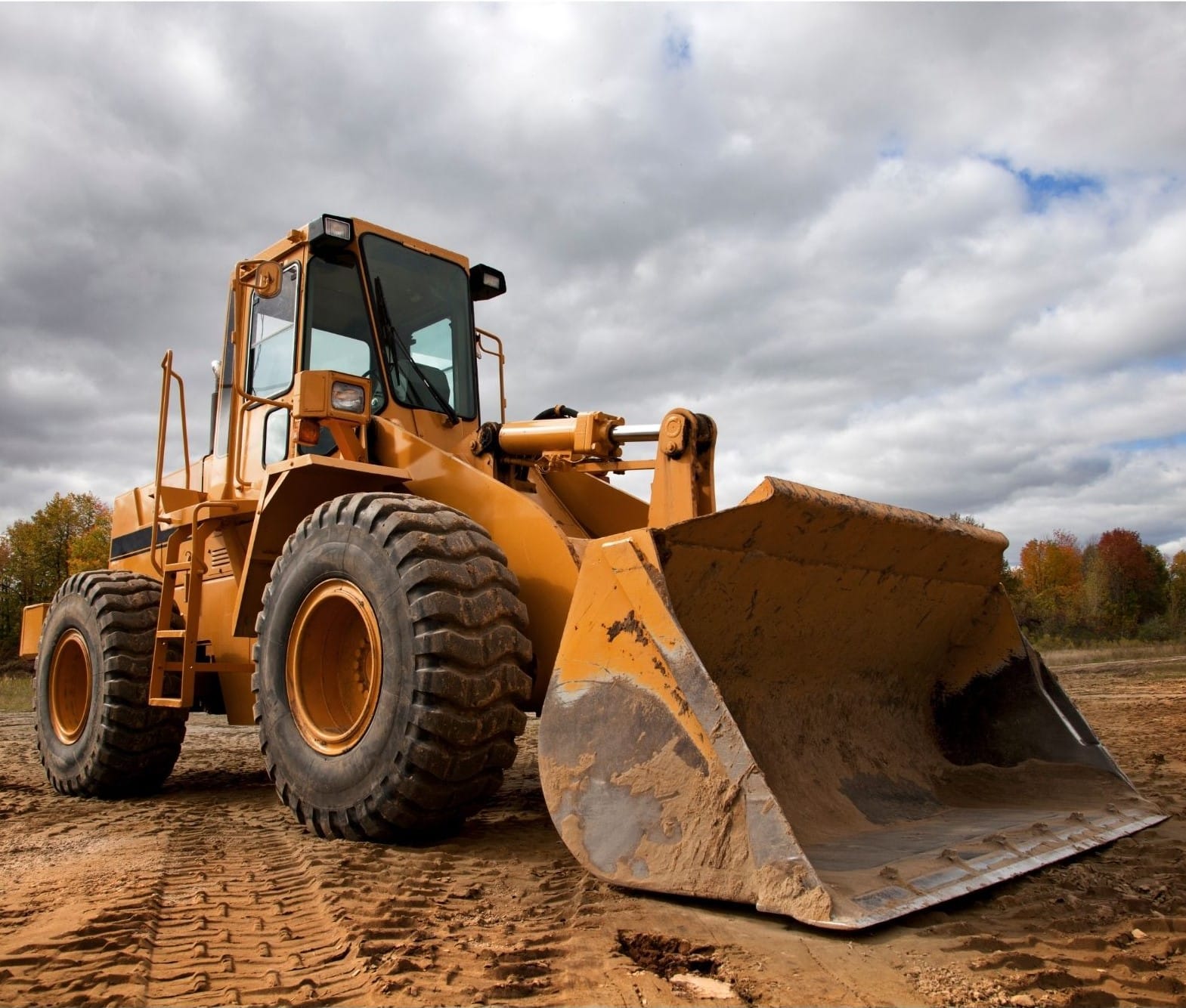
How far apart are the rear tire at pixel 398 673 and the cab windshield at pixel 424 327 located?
151cm

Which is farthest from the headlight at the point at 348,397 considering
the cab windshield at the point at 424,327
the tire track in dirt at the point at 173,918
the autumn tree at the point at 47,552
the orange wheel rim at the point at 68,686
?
the autumn tree at the point at 47,552

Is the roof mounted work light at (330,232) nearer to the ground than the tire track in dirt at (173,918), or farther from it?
farther from it

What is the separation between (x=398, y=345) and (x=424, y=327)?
0.40m

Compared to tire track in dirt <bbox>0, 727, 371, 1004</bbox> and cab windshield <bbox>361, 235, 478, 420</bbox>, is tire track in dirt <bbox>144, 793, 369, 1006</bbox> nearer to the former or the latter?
tire track in dirt <bbox>0, 727, 371, 1004</bbox>

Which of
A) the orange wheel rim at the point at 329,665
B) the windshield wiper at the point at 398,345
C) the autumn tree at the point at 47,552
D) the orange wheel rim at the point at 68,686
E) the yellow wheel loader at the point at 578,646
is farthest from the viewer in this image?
the autumn tree at the point at 47,552

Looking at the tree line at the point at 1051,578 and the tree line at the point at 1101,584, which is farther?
the tree line at the point at 1101,584

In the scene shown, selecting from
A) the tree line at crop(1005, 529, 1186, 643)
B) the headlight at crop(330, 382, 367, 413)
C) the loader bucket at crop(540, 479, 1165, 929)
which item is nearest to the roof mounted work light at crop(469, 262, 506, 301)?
the headlight at crop(330, 382, 367, 413)

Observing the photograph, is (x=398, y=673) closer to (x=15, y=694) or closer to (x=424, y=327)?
(x=424, y=327)

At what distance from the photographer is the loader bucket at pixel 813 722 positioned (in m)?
2.77

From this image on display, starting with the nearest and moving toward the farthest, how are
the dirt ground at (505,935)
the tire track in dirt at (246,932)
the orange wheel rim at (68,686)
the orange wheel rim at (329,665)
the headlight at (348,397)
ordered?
the dirt ground at (505,935)
the tire track in dirt at (246,932)
the orange wheel rim at (329,665)
the headlight at (348,397)
the orange wheel rim at (68,686)

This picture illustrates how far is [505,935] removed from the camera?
2.69m

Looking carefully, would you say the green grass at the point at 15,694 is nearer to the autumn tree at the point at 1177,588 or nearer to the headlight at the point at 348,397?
the headlight at the point at 348,397

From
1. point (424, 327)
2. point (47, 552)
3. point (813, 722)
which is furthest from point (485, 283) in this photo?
point (47, 552)

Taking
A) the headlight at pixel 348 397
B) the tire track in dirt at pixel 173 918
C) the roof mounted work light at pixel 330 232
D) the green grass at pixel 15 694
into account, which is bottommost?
the green grass at pixel 15 694
